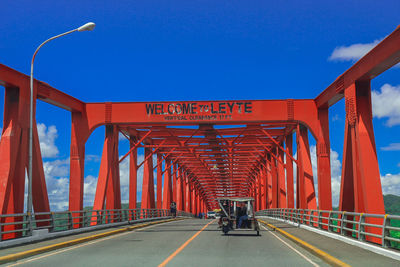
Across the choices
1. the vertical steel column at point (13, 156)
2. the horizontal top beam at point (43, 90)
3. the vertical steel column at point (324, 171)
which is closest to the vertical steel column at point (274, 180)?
the vertical steel column at point (324, 171)

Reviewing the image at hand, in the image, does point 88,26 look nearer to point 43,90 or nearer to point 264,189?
point 43,90

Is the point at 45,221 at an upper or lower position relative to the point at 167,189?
lower

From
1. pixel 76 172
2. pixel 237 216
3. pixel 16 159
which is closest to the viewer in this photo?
pixel 16 159

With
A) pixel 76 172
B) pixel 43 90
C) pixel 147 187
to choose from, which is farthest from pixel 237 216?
pixel 147 187

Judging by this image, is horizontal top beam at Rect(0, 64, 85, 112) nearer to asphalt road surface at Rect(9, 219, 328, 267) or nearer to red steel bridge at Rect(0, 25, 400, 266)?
red steel bridge at Rect(0, 25, 400, 266)

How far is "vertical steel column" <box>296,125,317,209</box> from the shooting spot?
27531 millimetres

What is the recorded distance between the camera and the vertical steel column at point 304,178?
27.5 meters

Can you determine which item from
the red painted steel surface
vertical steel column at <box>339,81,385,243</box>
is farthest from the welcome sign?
vertical steel column at <box>339,81,385,243</box>

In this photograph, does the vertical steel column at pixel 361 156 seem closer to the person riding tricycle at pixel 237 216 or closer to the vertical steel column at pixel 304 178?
the person riding tricycle at pixel 237 216

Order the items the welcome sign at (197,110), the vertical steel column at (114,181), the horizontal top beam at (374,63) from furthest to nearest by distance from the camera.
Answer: the vertical steel column at (114,181)
the welcome sign at (197,110)
the horizontal top beam at (374,63)

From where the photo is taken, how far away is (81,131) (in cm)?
2761

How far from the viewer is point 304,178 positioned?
27.9m

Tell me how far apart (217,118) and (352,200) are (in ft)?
33.3

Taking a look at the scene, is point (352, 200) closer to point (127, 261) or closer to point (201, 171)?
point (127, 261)
